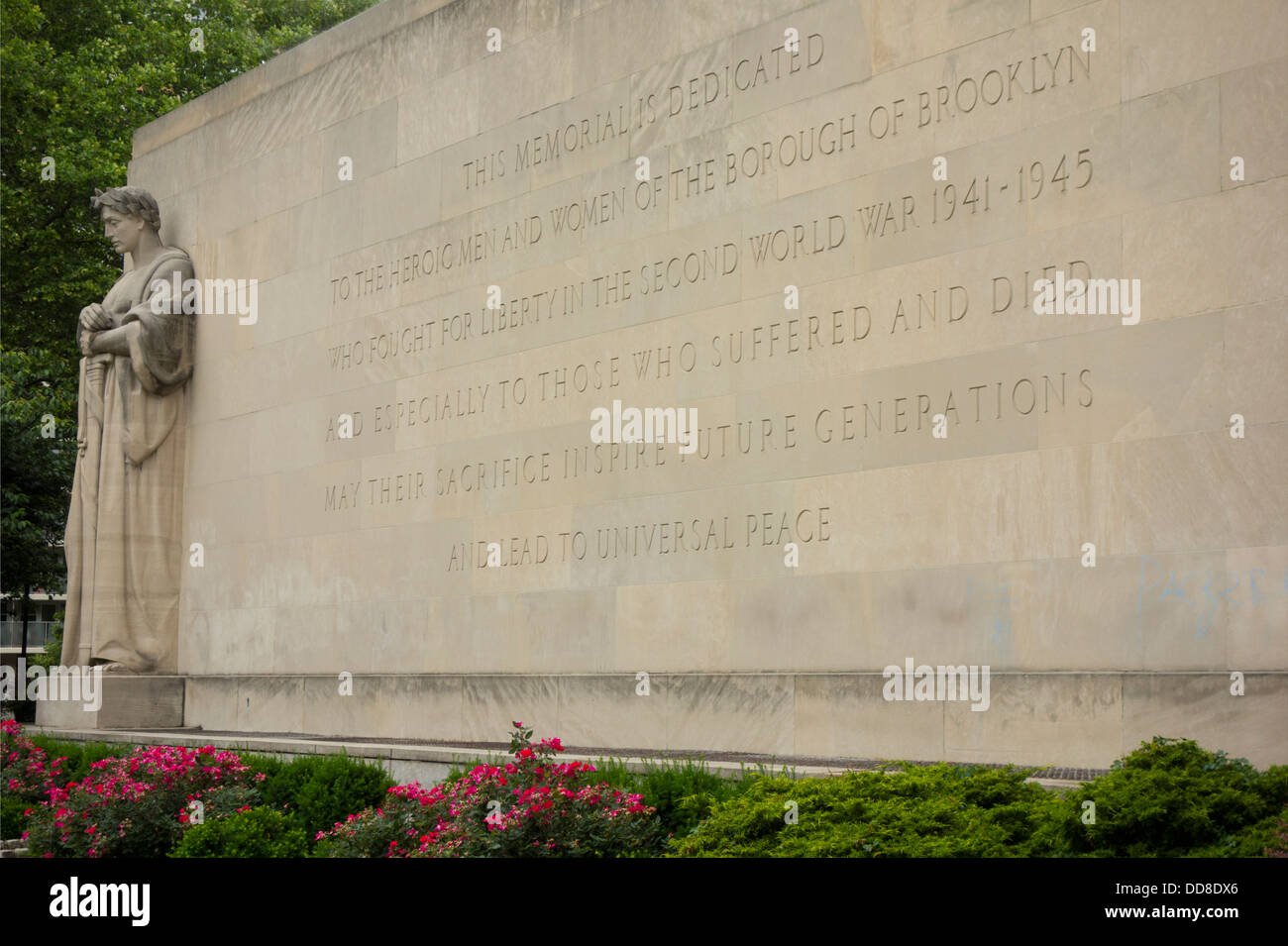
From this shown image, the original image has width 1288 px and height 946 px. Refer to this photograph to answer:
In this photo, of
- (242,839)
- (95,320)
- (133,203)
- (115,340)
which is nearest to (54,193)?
(133,203)

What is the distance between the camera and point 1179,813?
21.7 ft

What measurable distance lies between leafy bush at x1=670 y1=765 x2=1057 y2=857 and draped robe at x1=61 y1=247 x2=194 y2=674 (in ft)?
38.3

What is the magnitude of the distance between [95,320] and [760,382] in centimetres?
981

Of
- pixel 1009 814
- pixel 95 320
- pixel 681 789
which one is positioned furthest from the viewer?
pixel 95 320

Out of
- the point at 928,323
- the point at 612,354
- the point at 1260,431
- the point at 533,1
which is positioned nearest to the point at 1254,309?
the point at 1260,431

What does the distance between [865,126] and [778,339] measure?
5.78 ft

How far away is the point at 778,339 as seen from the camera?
475 inches

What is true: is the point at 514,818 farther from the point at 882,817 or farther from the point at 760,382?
the point at 760,382

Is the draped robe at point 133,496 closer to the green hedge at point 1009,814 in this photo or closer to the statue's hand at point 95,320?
the statue's hand at point 95,320

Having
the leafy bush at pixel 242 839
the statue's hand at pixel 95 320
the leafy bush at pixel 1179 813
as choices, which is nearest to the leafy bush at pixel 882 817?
the leafy bush at pixel 1179 813

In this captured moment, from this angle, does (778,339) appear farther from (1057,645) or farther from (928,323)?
(1057,645)

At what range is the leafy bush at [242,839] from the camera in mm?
9773

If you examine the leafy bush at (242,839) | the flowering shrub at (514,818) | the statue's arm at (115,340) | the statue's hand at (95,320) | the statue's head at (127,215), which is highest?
the statue's head at (127,215)

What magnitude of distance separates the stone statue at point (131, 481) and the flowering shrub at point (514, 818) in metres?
9.08
